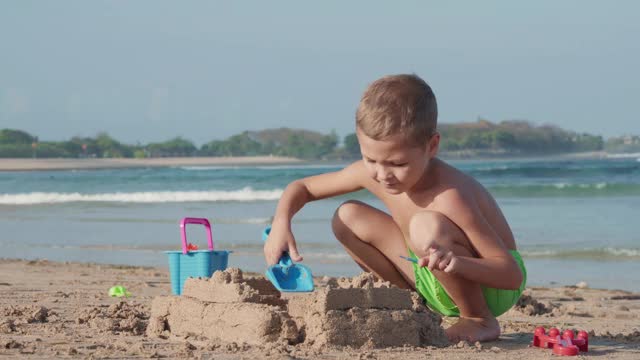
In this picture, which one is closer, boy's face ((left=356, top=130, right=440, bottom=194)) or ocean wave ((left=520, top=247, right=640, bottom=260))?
boy's face ((left=356, top=130, right=440, bottom=194))

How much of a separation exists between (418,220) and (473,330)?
552 millimetres

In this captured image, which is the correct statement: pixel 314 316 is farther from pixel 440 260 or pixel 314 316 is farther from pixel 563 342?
pixel 563 342

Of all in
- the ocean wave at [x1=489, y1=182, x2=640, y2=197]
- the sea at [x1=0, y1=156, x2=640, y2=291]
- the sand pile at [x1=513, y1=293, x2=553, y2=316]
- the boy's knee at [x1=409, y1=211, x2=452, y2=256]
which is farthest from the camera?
the ocean wave at [x1=489, y1=182, x2=640, y2=197]

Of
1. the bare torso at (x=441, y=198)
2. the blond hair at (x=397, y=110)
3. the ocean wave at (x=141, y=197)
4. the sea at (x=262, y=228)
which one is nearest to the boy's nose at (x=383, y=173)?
the blond hair at (x=397, y=110)

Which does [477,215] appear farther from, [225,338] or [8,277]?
[8,277]

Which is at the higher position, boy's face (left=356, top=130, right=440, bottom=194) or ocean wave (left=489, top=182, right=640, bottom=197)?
boy's face (left=356, top=130, right=440, bottom=194)

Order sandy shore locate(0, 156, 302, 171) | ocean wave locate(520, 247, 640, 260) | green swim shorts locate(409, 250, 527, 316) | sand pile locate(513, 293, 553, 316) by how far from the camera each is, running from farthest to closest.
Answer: sandy shore locate(0, 156, 302, 171) → ocean wave locate(520, 247, 640, 260) → sand pile locate(513, 293, 553, 316) → green swim shorts locate(409, 250, 527, 316)

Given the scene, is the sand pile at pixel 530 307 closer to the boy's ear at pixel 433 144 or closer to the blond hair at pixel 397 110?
the boy's ear at pixel 433 144

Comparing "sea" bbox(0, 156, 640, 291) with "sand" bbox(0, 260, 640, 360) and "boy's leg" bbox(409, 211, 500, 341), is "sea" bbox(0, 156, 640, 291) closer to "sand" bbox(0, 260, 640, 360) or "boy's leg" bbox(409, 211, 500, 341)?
"sand" bbox(0, 260, 640, 360)

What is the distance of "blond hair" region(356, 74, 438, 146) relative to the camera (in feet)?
12.3

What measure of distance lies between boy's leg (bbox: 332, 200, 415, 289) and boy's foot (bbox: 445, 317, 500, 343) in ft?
1.40

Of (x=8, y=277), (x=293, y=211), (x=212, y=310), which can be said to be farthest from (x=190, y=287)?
(x=8, y=277)

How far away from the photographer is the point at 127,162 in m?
60.5

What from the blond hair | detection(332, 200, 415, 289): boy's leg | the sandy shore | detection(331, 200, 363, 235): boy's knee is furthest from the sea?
the sandy shore
